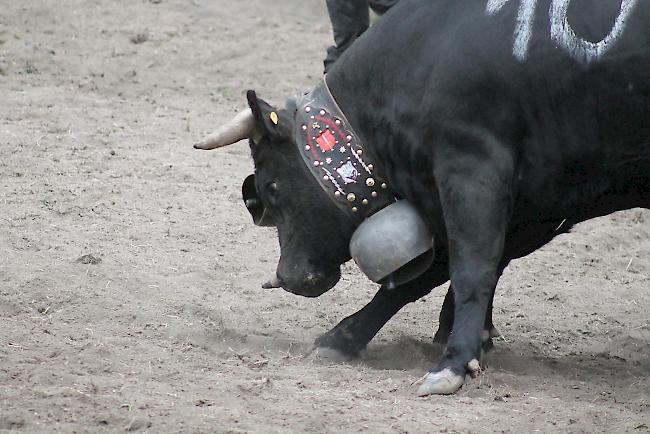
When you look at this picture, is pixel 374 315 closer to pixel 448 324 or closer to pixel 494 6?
pixel 448 324

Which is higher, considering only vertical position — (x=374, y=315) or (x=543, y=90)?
(x=543, y=90)

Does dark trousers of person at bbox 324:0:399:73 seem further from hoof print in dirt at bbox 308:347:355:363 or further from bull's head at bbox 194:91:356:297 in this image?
hoof print in dirt at bbox 308:347:355:363

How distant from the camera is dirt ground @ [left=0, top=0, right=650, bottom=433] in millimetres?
4059

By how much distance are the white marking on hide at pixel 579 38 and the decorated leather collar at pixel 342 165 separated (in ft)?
2.86

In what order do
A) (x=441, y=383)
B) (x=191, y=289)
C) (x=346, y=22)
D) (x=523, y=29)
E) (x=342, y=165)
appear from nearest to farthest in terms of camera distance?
(x=441, y=383), (x=523, y=29), (x=342, y=165), (x=191, y=289), (x=346, y=22)

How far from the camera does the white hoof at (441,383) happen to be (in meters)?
4.34

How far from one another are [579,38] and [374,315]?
144 centimetres

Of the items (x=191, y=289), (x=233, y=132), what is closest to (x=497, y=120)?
(x=233, y=132)

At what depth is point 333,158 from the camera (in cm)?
479

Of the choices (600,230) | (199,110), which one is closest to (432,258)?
(600,230)

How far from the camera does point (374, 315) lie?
16.8 feet

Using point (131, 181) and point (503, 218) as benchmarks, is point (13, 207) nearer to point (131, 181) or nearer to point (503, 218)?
point (131, 181)

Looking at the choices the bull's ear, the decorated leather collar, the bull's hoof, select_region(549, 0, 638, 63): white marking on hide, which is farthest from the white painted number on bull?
the bull's hoof

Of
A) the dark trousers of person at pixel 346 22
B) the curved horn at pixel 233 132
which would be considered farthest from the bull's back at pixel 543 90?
the dark trousers of person at pixel 346 22
